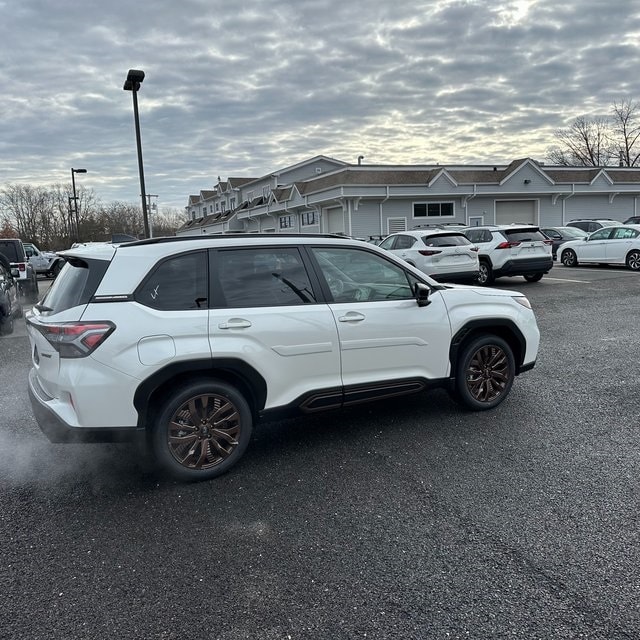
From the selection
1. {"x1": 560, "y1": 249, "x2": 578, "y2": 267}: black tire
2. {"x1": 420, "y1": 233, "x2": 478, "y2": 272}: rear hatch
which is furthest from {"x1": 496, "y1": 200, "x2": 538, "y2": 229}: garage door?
{"x1": 420, "y1": 233, "x2": 478, "y2": 272}: rear hatch

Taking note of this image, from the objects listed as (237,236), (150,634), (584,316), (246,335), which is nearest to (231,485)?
(246,335)

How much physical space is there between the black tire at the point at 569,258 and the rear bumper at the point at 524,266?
5.39 meters

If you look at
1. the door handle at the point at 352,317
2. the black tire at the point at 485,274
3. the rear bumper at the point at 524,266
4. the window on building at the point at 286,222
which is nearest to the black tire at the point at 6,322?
the door handle at the point at 352,317

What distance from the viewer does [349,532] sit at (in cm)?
302

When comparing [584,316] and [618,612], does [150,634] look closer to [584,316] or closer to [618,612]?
[618,612]

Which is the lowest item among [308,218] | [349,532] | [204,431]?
[349,532]

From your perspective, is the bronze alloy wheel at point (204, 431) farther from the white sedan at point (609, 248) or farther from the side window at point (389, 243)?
the white sedan at point (609, 248)

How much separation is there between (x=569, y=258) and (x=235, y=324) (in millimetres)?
18273

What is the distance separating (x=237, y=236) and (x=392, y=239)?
36.4 feet

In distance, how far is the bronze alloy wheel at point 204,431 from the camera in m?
3.58

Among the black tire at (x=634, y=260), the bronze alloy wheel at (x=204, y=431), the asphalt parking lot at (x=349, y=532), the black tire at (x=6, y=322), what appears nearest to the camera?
the asphalt parking lot at (x=349, y=532)

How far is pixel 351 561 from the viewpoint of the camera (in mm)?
2752

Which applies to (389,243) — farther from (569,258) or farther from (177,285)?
(177,285)

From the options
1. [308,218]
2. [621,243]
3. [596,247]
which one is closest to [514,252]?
[621,243]
